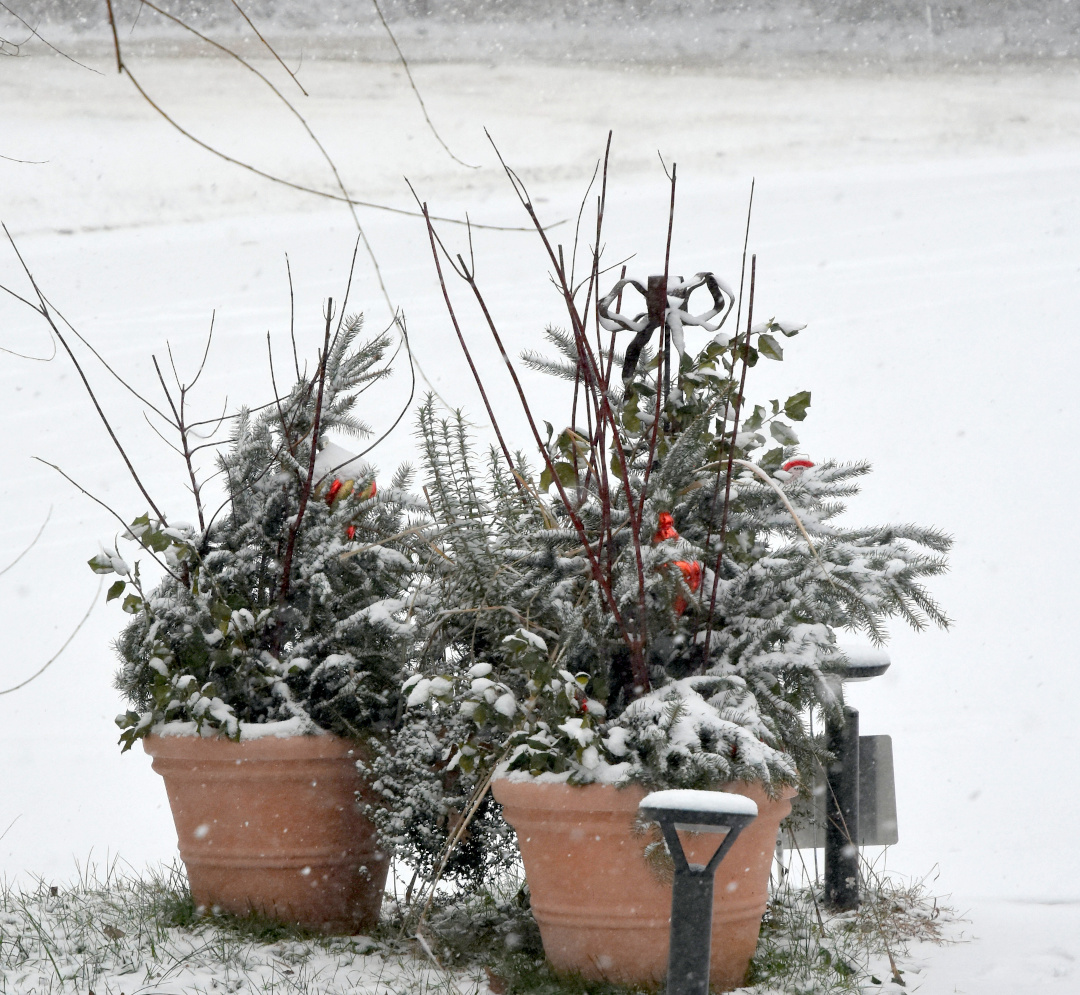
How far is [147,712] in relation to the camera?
1.89 metres

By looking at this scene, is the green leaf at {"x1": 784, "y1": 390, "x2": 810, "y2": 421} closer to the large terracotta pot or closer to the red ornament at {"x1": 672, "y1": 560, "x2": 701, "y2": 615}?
the red ornament at {"x1": 672, "y1": 560, "x2": 701, "y2": 615}

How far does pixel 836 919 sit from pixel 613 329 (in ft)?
3.93

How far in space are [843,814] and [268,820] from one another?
3.56 ft

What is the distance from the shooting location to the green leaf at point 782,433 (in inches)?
72.4

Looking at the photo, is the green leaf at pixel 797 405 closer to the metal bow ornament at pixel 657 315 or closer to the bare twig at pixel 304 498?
the metal bow ornament at pixel 657 315

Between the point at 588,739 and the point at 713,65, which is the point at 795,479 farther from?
the point at 713,65

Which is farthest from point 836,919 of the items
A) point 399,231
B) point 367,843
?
point 399,231

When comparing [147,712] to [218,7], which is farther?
[218,7]

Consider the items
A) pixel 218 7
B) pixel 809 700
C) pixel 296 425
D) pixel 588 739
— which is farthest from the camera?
pixel 218 7

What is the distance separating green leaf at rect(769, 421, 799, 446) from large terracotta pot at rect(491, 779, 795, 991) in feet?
2.01

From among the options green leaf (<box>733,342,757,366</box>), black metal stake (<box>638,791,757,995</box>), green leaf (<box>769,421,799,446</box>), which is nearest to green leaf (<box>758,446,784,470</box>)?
green leaf (<box>769,421,799,446</box>)

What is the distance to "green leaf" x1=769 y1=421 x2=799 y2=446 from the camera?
6.03 ft

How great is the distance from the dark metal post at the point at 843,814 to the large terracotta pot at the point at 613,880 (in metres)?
0.49

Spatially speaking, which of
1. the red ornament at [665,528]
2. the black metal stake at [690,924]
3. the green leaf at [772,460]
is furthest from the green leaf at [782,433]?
the black metal stake at [690,924]
